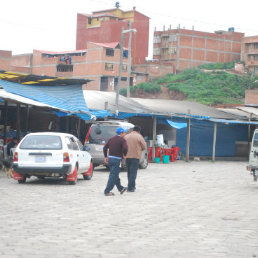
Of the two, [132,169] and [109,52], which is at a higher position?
[109,52]

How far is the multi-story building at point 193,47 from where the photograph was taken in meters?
99.2

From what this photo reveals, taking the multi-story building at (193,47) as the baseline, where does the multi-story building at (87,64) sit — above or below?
below

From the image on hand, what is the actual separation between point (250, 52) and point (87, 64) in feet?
101

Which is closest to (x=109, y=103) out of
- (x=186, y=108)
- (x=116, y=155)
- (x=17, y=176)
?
(x=186, y=108)

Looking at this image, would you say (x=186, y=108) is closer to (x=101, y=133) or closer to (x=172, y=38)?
(x=101, y=133)

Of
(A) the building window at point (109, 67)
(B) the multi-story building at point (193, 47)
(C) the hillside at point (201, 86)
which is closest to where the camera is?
(A) the building window at point (109, 67)

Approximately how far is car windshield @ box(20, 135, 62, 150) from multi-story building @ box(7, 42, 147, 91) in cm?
6510

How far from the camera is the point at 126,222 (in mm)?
10234

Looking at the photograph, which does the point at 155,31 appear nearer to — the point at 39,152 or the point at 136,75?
the point at 136,75

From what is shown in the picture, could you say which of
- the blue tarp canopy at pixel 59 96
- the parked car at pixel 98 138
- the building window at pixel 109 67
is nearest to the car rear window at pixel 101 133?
the parked car at pixel 98 138

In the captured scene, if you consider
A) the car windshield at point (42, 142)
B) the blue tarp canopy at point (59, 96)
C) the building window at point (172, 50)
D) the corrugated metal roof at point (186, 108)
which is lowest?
the car windshield at point (42, 142)

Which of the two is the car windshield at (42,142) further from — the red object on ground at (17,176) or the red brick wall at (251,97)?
the red brick wall at (251,97)

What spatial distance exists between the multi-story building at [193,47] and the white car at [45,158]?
272 feet

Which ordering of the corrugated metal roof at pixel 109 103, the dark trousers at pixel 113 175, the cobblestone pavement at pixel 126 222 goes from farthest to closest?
the corrugated metal roof at pixel 109 103, the dark trousers at pixel 113 175, the cobblestone pavement at pixel 126 222
